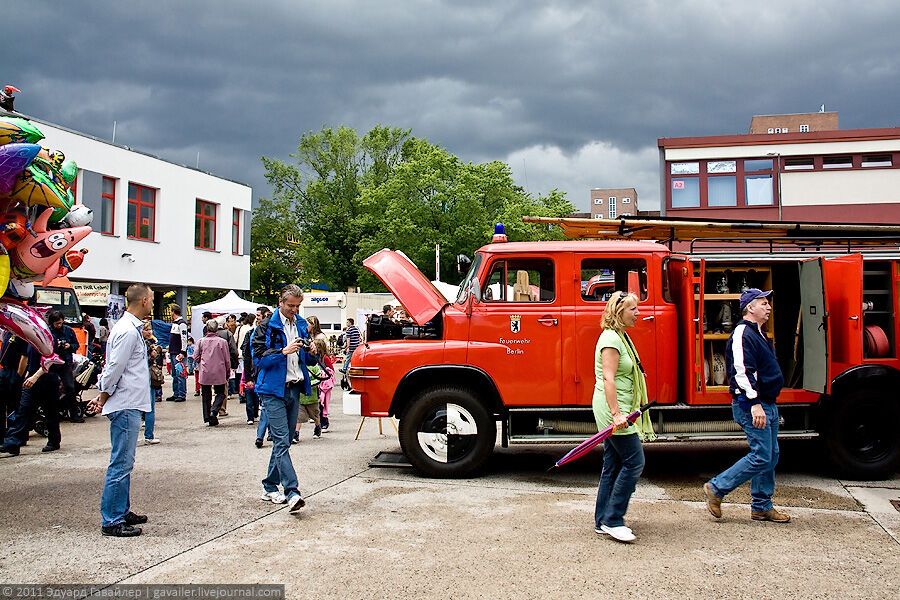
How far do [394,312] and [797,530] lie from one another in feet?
27.6

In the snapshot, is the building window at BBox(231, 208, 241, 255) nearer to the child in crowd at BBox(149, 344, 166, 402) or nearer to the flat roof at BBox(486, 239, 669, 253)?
the child in crowd at BBox(149, 344, 166, 402)

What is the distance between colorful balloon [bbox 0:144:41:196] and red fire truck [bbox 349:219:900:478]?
11.6 feet

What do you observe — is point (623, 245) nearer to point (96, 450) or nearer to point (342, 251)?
point (96, 450)

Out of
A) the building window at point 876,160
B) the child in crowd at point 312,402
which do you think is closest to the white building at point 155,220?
the child in crowd at point 312,402

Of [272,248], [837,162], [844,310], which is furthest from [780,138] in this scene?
[272,248]

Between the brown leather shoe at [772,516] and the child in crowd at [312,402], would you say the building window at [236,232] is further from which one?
the brown leather shoe at [772,516]

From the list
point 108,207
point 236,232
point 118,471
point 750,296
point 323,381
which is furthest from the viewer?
point 236,232

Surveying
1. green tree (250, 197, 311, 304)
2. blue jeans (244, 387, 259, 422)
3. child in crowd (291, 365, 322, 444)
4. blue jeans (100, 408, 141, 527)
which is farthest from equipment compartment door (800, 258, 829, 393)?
green tree (250, 197, 311, 304)

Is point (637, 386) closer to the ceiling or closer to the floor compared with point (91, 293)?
closer to the floor

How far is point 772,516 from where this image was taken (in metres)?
5.97

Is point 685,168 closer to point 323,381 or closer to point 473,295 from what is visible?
point 323,381

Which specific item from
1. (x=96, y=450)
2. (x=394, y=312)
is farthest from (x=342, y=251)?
(x=96, y=450)

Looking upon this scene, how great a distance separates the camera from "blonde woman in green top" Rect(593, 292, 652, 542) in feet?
17.4

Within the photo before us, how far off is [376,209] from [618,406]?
38.9 m
